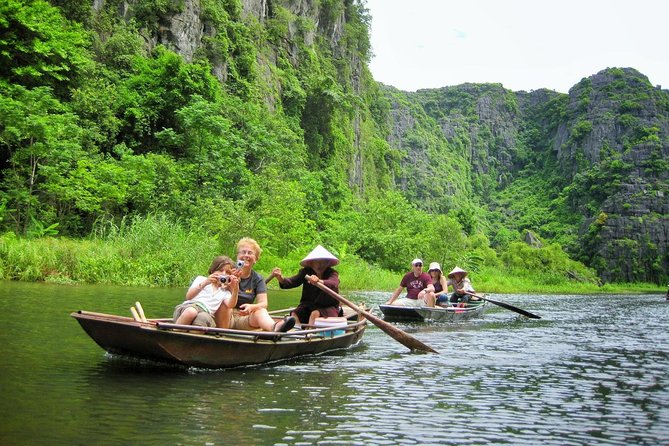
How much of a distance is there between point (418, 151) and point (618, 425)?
3750 inches

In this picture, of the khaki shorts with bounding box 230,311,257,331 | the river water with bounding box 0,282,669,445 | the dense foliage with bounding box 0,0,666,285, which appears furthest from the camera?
the dense foliage with bounding box 0,0,666,285

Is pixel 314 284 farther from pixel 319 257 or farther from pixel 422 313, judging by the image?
pixel 422 313

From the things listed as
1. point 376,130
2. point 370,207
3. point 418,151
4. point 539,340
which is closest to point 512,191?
point 418,151

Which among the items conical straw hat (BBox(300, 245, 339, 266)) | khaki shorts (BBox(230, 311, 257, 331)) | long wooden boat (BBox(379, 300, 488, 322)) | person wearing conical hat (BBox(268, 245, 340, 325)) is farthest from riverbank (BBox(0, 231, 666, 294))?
khaki shorts (BBox(230, 311, 257, 331))

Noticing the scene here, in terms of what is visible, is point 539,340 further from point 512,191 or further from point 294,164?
point 512,191

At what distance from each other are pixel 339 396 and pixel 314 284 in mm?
2896

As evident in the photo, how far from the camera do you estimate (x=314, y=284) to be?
349 inches

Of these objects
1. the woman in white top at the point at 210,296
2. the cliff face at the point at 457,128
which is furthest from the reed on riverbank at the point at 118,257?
the cliff face at the point at 457,128

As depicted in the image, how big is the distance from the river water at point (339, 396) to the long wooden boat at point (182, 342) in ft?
0.55

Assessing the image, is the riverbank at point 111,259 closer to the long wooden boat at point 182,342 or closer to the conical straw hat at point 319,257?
the conical straw hat at point 319,257

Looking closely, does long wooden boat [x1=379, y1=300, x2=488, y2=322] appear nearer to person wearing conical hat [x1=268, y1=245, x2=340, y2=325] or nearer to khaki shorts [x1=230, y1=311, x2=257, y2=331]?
person wearing conical hat [x1=268, y1=245, x2=340, y2=325]

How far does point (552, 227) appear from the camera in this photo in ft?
284

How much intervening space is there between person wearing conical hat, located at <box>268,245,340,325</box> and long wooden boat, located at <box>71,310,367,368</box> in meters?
1.44

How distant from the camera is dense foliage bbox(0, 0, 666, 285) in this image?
19219mm
